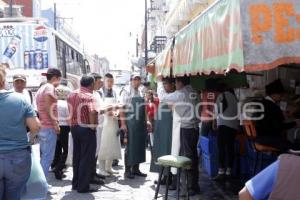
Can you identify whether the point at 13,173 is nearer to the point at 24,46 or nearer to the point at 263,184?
the point at 263,184

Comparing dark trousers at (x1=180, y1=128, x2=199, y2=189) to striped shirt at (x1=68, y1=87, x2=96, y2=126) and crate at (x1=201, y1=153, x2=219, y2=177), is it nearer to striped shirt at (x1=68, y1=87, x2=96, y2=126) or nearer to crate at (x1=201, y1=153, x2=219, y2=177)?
crate at (x1=201, y1=153, x2=219, y2=177)

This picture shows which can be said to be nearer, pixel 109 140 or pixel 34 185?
pixel 34 185

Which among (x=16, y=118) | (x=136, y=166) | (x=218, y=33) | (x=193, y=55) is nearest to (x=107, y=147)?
(x=136, y=166)

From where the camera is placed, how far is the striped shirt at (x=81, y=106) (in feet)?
25.0

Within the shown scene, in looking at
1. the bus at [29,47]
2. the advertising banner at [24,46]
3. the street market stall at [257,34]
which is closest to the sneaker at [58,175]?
the bus at [29,47]

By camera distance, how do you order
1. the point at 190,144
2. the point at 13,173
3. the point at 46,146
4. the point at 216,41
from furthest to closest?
1. the point at 46,146
2. the point at 190,144
3. the point at 13,173
4. the point at 216,41

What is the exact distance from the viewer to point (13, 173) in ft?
15.5

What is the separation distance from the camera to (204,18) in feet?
16.8

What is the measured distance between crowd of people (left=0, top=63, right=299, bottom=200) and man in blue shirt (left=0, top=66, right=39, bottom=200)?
0.01m

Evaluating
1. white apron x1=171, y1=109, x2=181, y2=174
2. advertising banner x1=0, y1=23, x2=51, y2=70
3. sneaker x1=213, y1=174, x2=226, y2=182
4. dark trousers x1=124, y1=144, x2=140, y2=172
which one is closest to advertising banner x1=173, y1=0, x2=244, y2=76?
white apron x1=171, y1=109, x2=181, y2=174

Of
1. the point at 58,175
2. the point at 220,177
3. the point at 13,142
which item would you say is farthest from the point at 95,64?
the point at 13,142

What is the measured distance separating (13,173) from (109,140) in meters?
4.63

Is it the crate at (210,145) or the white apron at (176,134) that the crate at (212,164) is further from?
the white apron at (176,134)

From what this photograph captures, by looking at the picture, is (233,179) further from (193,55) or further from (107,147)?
(193,55)
